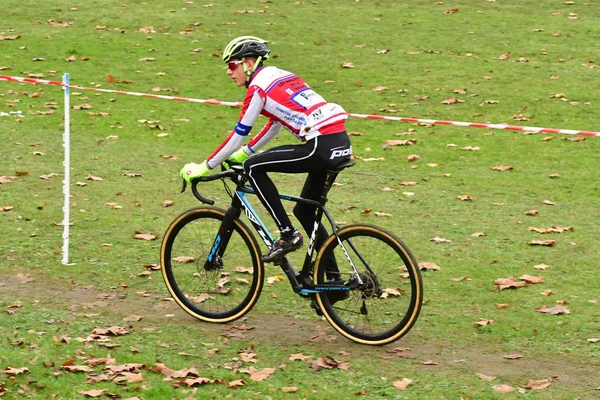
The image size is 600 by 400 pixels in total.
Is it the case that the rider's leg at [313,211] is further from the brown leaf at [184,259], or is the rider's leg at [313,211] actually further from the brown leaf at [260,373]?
the brown leaf at [184,259]

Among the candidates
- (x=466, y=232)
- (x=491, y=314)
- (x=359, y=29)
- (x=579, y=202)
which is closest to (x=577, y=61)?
(x=359, y=29)

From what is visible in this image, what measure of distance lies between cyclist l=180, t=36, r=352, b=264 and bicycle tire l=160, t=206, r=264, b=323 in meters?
0.47

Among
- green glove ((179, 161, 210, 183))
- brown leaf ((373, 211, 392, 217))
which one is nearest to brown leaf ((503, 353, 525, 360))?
green glove ((179, 161, 210, 183))

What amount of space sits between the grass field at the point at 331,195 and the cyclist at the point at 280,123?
1.29 m

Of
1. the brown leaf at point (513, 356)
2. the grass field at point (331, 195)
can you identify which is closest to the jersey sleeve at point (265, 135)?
the grass field at point (331, 195)

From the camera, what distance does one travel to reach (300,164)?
21.8ft

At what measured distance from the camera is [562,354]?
6.66 m

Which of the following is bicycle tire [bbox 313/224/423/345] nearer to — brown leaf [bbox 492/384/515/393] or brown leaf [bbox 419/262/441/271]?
brown leaf [bbox 492/384/515/393]

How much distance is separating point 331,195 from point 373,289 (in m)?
4.38

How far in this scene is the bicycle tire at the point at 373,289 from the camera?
655 centimetres

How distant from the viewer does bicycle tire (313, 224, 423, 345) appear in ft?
21.5

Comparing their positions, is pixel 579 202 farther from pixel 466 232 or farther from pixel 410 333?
pixel 410 333

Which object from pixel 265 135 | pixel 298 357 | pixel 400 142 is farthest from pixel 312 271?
pixel 400 142

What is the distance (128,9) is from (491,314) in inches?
673
